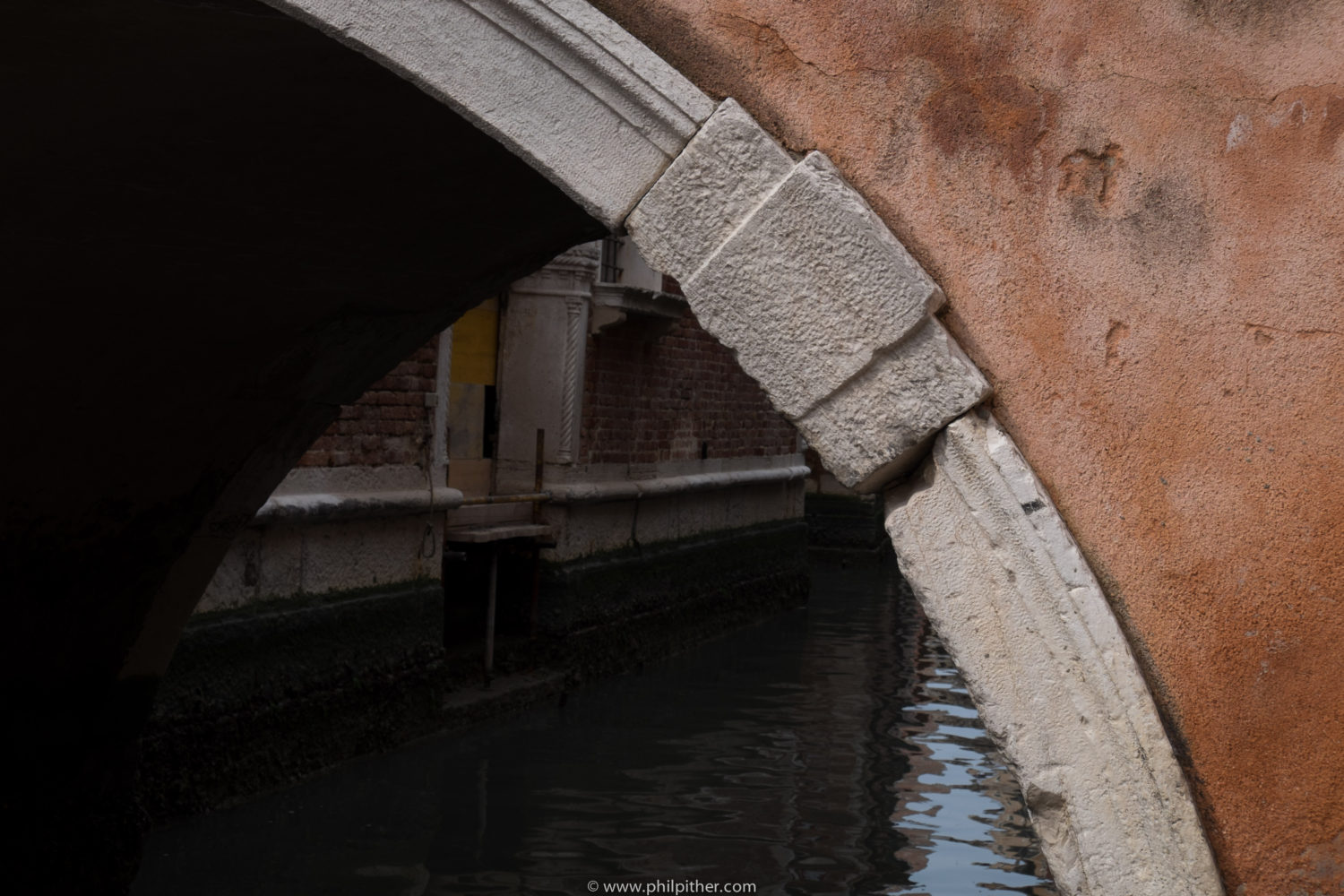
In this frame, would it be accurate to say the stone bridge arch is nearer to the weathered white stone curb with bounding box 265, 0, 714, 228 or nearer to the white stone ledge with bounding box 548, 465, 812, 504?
the weathered white stone curb with bounding box 265, 0, 714, 228

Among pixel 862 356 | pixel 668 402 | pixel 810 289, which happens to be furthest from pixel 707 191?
pixel 668 402

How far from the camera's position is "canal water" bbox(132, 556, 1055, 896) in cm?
527

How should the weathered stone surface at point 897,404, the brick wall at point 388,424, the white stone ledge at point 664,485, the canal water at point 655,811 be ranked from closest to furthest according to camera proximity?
the weathered stone surface at point 897,404 < the canal water at point 655,811 < the brick wall at point 388,424 < the white stone ledge at point 664,485

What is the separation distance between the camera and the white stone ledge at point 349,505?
5746 millimetres

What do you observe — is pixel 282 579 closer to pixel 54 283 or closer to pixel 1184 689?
pixel 54 283

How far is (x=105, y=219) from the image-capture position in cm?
340

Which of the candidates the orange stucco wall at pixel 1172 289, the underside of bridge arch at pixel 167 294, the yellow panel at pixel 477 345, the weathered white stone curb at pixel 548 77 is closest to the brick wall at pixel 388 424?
the yellow panel at pixel 477 345

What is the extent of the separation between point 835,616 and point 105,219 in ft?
31.3

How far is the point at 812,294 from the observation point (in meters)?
2.00

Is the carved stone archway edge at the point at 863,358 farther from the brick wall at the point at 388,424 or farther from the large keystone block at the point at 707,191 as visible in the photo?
the brick wall at the point at 388,424

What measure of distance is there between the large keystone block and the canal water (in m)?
3.58

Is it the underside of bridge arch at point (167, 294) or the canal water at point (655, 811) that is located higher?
the underside of bridge arch at point (167, 294)

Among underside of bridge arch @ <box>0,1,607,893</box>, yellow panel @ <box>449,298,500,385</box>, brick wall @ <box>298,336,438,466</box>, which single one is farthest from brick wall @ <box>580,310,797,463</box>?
underside of bridge arch @ <box>0,1,607,893</box>

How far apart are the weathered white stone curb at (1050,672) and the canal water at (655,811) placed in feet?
11.5
